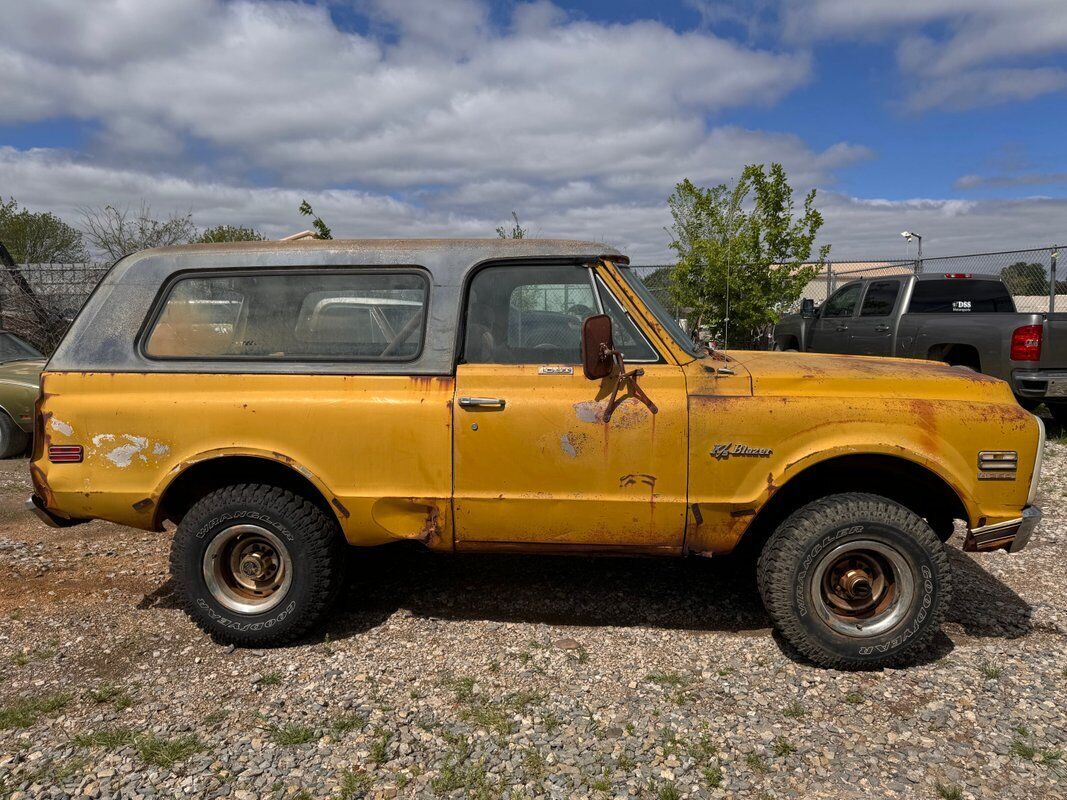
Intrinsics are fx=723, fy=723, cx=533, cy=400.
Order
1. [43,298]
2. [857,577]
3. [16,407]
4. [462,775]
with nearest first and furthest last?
[462,775] < [857,577] < [16,407] < [43,298]

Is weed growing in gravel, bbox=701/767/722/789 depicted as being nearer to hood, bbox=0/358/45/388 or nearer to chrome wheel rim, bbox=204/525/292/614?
chrome wheel rim, bbox=204/525/292/614

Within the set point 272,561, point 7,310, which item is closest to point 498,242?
point 272,561

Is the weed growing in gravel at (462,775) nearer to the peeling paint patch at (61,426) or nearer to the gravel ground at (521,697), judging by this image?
the gravel ground at (521,697)

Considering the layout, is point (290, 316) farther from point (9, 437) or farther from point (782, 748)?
point (9, 437)

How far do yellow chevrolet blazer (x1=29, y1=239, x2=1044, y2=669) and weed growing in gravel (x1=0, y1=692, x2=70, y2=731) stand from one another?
2.17 feet

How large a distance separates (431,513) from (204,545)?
1.14m

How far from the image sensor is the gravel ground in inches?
104

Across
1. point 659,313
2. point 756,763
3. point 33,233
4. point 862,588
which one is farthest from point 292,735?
point 33,233

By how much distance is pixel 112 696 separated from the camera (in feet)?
10.4

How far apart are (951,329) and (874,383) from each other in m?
6.23

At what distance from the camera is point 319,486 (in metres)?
3.43

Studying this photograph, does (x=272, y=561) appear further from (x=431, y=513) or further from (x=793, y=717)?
(x=793, y=717)

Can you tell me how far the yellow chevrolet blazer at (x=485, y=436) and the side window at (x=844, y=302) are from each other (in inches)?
278

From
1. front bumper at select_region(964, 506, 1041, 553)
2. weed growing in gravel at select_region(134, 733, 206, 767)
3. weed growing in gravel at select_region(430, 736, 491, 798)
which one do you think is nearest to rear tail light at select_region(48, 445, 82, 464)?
weed growing in gravel at select_region(134, 733, 206, 767)
